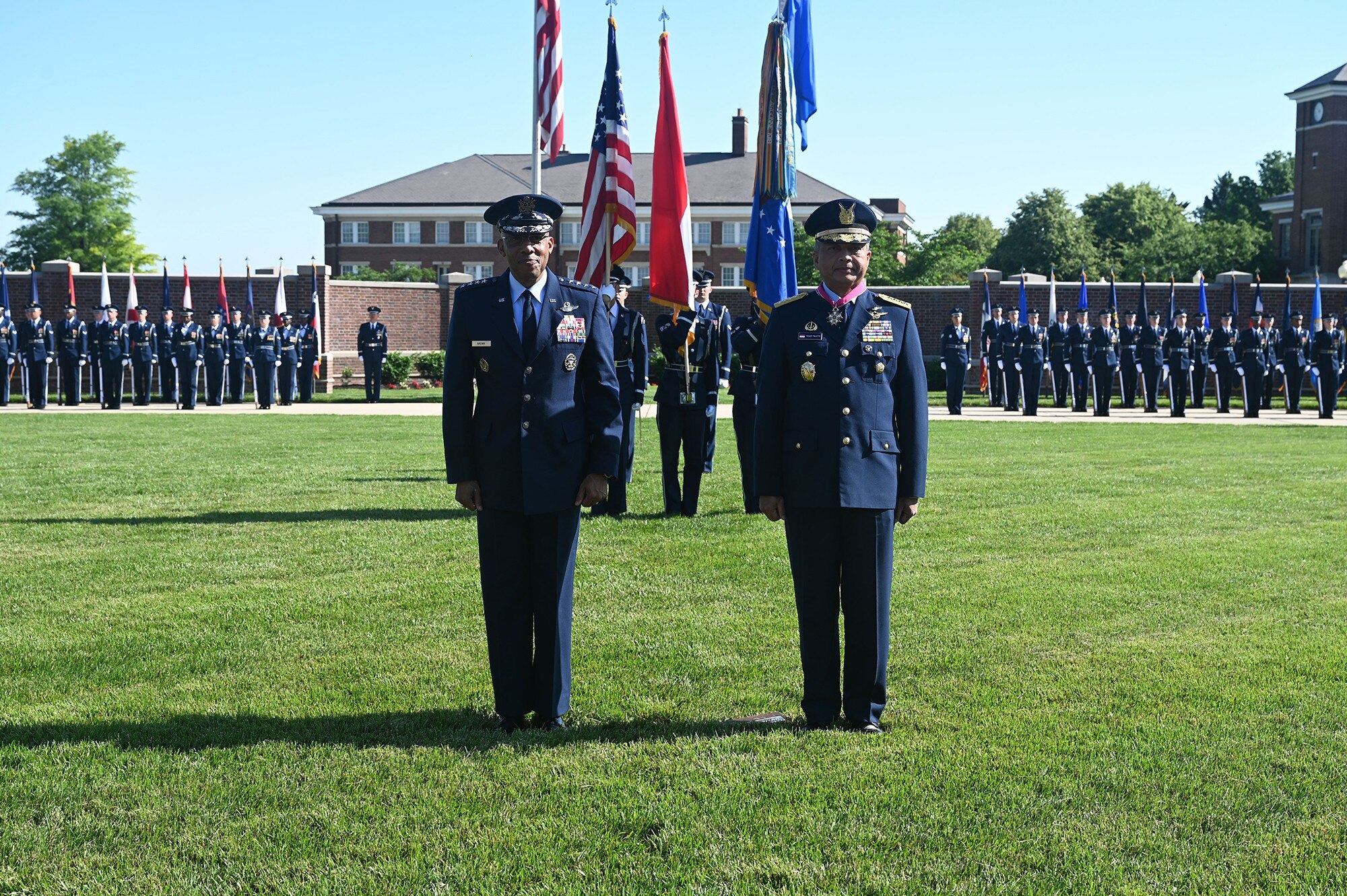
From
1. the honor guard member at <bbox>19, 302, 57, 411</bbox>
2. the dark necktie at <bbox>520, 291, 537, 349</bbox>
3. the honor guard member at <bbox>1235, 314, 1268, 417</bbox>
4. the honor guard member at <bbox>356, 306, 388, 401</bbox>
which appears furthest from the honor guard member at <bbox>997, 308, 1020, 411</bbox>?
the dark necktie at <bbox>520, 291, 537, 349</bbox>

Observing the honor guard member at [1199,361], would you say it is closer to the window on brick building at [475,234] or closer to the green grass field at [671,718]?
the green grass field at [671,718]

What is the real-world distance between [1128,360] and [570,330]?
26810 millimetres

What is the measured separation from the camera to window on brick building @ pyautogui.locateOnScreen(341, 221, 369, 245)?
238 ft

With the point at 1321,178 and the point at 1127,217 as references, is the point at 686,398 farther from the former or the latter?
the point at 1127,217

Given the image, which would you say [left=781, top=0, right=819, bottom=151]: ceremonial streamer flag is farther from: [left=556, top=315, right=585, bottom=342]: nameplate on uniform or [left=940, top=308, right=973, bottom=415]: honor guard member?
[left=940, top=308, right=973, bottom=415]: honor guard member

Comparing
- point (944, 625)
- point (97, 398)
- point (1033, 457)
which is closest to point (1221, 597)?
point (944, 625)

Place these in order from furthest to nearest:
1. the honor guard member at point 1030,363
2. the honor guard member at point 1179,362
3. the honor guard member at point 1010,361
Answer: the honor guard member at point 1010,361, the honor guard member at point 1030,363, the honor guard member at point 1179,362

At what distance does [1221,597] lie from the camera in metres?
7.73

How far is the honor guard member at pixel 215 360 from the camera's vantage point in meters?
29.6

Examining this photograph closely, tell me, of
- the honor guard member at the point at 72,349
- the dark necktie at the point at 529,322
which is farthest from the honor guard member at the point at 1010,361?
the dark necktie at the point at 529,322

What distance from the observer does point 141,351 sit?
28.8m

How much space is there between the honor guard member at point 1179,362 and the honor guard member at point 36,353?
942 inches

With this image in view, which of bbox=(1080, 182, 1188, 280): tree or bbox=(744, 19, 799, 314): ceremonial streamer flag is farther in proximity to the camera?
bbox=(1080, 182, 1188, 280): tree

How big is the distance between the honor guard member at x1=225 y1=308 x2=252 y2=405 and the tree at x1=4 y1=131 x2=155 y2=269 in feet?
160
